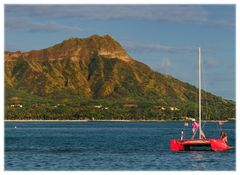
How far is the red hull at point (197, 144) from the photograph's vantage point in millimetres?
58938

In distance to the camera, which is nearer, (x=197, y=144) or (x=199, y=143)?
(x=199, y=143)

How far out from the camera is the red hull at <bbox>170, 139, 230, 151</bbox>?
2320 inches

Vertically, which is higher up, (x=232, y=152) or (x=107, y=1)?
(x=107, y=1)

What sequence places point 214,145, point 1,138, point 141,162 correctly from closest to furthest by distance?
point 1,138
point 141,162
point 214,145

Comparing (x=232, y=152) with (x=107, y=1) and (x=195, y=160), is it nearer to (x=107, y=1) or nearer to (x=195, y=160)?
(x=195, y=160)

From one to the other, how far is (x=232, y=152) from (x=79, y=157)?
48.3 feet

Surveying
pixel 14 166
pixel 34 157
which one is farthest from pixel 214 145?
pixel 14 166

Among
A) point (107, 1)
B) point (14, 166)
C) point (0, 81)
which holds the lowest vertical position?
point (14, 166)

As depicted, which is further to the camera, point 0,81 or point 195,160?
point 195,160

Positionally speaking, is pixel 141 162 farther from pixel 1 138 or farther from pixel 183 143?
pixel 1 138

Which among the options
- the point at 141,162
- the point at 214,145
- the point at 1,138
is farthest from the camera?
the point at 214,145

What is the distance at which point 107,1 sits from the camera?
25672 millimetres

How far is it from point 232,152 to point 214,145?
1810mm

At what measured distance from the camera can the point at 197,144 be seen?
58.9 m
